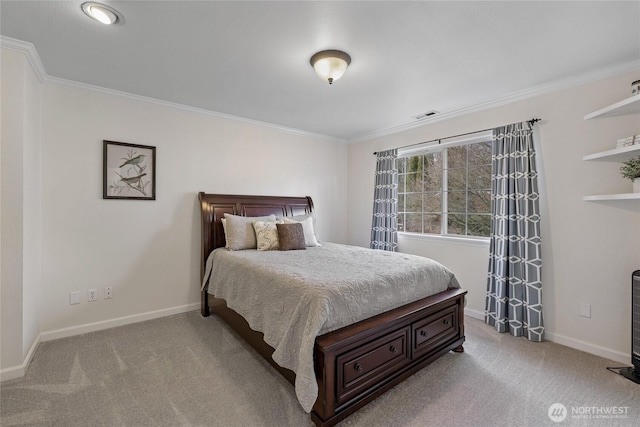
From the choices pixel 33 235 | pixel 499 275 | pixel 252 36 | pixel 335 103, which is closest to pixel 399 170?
pixel 335 103

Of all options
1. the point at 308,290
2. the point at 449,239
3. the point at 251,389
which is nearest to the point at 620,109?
the point at 449,239

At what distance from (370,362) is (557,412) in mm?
1214

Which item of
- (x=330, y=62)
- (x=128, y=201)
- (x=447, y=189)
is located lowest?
(x=128, y=201)

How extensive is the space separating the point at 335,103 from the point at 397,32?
4.52ft

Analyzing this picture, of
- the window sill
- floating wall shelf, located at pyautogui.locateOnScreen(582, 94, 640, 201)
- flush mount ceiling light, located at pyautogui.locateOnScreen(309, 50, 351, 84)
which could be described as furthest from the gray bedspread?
flush mount ceiling light, located at pyautogui.locateOnScreen(309, 50, 351, 84)

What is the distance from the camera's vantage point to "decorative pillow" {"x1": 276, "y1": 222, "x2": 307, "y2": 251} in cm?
320

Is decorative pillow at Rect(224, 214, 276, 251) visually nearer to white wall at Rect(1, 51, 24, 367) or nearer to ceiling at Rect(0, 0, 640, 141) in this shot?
ceiling at Rect(0, 0, 640, 141)

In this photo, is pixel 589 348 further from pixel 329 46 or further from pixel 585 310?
pixel 329 46

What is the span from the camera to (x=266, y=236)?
3211mm

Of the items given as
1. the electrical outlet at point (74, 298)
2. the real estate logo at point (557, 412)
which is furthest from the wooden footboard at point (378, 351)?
the electrical outlet at point (74, 298)

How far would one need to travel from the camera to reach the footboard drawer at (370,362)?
169 centimetres

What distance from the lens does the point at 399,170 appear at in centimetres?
438

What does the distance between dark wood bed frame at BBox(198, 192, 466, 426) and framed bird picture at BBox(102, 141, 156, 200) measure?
1521mm

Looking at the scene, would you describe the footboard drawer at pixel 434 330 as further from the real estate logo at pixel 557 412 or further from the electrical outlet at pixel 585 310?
the electrical outlet at pixel 585 310
